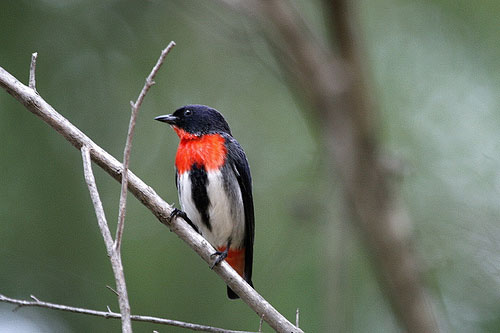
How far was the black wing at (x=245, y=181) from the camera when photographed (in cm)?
431

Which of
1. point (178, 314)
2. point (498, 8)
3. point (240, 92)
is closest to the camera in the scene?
point (178, 314)

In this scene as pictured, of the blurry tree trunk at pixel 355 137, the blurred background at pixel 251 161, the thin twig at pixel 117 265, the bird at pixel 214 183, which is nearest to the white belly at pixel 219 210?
the bird at pixel 214 183

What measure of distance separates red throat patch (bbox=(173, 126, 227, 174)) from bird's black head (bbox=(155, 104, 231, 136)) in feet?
0.23

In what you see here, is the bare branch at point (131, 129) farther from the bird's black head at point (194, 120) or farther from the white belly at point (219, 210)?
the bird's black head at point (194, 120)

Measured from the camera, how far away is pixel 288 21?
3.44m

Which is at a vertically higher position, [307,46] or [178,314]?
[307,46]

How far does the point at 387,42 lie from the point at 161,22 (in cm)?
314

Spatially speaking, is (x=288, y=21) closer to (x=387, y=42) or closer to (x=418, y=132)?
(x=418, y=132)

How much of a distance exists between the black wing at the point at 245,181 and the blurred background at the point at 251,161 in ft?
0.77

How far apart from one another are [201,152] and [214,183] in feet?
0.71

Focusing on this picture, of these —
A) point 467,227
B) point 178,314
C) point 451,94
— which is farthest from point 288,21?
point 451,94

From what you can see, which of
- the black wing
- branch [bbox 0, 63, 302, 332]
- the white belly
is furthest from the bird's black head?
branch [bbox 0, 63, 302, 332]

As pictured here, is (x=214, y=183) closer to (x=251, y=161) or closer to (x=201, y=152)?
(x=201, y=152)

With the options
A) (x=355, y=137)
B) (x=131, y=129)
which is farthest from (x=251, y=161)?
(x=131, y=129)
